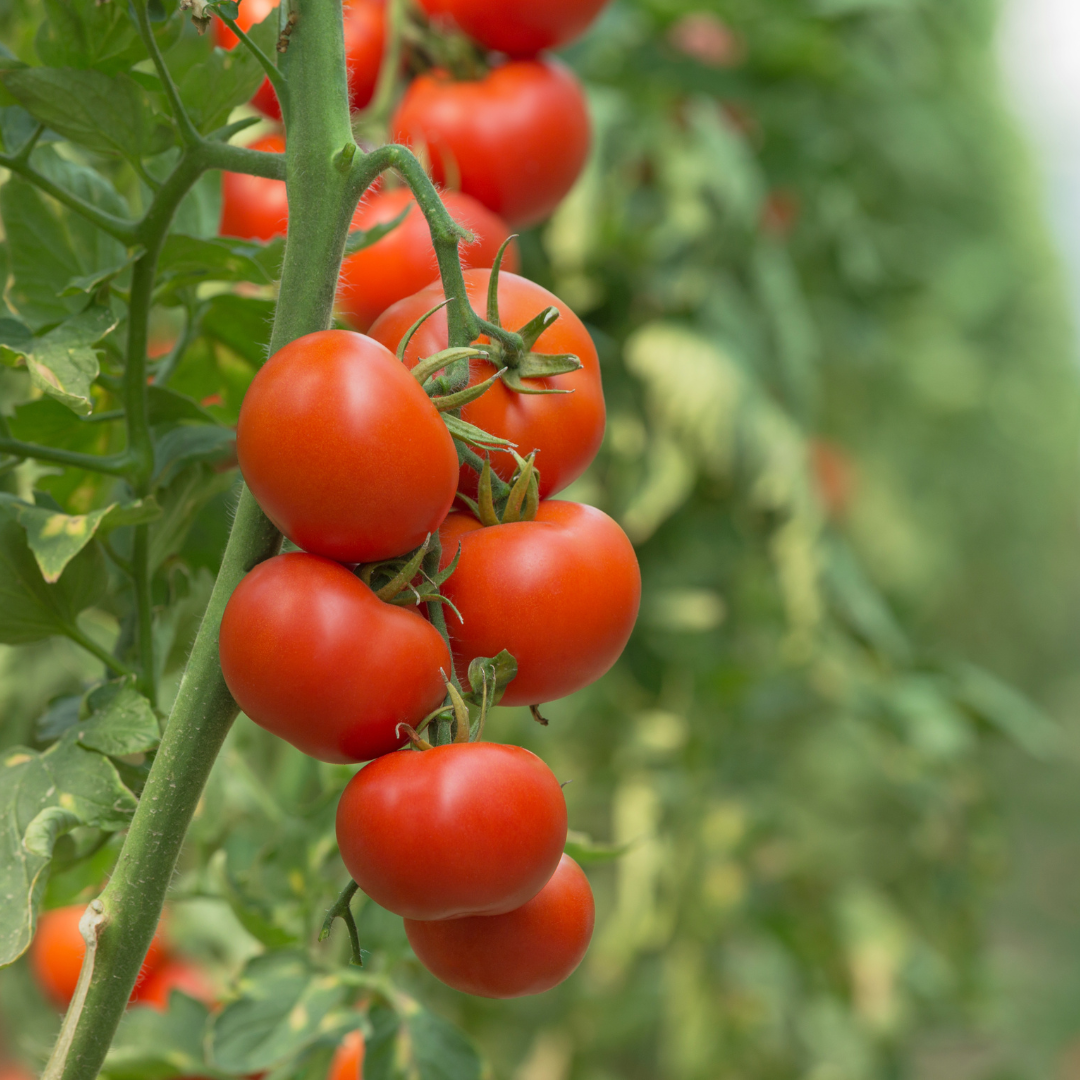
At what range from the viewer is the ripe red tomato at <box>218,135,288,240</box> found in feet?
1.43

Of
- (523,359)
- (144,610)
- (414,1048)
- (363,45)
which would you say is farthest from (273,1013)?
(363,45)

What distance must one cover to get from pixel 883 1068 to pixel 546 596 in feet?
3.01

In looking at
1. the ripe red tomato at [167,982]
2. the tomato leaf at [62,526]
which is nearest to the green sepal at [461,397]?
the tomato leaf at [62,526]

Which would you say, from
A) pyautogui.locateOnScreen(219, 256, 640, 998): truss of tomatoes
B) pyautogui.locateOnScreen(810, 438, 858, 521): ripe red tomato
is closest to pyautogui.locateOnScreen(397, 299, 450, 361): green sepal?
pyautogui.locateOnScreen(219, 256, 640, 998): truss of tomatoes

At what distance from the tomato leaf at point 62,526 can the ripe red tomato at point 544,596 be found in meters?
0.09

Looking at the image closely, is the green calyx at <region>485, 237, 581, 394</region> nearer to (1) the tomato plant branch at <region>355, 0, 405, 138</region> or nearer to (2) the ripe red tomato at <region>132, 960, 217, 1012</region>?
(1) the tomato plant branch at <region>355, 0, 405, 138</region>

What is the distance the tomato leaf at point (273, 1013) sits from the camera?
14.4 inches

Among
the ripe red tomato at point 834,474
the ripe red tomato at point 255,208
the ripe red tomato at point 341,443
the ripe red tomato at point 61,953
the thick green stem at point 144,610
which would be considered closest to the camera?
the ripe red tomato at point 341,443

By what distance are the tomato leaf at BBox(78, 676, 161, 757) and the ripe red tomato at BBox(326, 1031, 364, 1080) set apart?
0.83 feet

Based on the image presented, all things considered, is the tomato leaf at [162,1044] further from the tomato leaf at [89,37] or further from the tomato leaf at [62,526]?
the tomato leaf at [89,37]

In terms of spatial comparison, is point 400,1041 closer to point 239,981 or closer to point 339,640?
point 239,981

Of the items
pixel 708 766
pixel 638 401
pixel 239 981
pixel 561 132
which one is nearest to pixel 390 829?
pixel 239 981

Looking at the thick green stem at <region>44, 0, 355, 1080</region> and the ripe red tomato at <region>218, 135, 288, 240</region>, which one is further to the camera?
the ripe red tomato at <region>218, 135, 288, 240</region>

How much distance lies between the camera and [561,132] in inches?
18.6
